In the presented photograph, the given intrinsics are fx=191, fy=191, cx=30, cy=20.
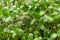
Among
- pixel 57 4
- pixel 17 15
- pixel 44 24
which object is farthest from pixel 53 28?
pixel 17 15

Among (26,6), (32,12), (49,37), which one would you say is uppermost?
(26,6)

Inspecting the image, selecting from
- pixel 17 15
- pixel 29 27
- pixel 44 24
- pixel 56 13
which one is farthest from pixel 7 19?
pixel 56 13

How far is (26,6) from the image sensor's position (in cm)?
211

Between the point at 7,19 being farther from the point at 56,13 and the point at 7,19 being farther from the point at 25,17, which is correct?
the point at 56,13

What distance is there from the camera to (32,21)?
1954 millimetres

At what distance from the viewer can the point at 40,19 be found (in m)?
1.91

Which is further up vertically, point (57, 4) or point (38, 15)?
point (57, 4)

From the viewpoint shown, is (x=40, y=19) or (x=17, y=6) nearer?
(x=40, y=19)

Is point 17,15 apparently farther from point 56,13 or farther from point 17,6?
point 56,13

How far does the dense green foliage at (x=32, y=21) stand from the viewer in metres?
1.92

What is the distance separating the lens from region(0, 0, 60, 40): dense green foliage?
1.92 m

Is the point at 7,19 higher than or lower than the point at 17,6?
lower

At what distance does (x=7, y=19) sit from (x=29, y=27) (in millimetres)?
259

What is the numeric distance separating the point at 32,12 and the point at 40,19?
0.44 ft
